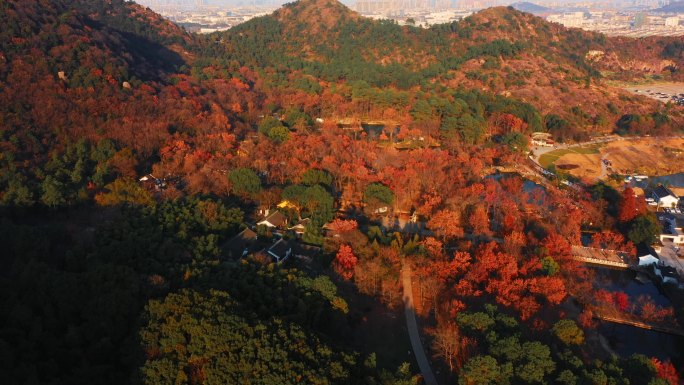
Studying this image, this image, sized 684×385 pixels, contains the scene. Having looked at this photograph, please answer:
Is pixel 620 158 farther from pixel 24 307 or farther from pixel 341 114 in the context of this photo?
pixel 24 307

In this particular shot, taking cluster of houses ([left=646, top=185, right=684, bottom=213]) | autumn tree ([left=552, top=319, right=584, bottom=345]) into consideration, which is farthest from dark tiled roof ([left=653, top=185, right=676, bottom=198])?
autumn tree ([left=552, top=319, right=584, bottom=345])

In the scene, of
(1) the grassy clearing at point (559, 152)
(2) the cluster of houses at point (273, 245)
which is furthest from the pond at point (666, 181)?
(2) the cluster of houses at point (273, 245)

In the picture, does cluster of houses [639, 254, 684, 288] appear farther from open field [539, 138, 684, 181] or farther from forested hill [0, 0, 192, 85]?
forested hill [0, 0, 192, 85]

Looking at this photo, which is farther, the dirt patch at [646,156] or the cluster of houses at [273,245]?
the dirt patch at [646,156]

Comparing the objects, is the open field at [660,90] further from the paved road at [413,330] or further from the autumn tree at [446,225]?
the paved road at [413,330]

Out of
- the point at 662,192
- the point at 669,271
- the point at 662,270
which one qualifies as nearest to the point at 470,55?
the point at 662,192

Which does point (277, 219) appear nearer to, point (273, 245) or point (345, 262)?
point (273, 245)

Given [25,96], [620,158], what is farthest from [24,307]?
[620,158]

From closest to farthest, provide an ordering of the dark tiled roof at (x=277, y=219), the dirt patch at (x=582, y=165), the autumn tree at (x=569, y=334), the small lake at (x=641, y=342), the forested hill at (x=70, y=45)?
1. the autumn tree at (x=569, y=334)
2. the small lake at (x=641, y=342)
3. the dark tiled roof at (x=277, y=219)
4. the forested hill at (x=70, y=45)
5. the dirt patch at (x=582, y=165)
